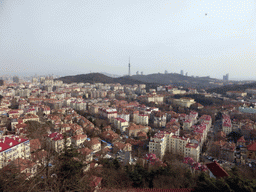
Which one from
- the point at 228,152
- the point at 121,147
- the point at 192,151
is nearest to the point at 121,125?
the point at 121,147

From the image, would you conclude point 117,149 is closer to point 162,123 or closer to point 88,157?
point 88,157

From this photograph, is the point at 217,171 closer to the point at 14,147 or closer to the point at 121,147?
the point at 121,147

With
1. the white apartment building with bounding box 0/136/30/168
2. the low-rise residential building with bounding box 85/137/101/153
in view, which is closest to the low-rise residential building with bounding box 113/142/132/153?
the low-rise residential building with bounding box 85/137/101/153

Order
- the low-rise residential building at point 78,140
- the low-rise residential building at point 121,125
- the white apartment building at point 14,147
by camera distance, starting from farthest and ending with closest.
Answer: the low-rise residential building at point 121,125
the low-rise residential building at point 78,140
the white apartment building at point 14,147

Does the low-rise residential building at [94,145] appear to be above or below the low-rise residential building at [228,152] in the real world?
above

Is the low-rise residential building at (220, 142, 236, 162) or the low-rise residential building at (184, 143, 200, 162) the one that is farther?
the low-rise residential building at (220, 142, 236, 162)

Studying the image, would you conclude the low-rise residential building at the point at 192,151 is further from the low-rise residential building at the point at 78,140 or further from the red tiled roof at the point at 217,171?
the low-rise residential building at the point at 78,140

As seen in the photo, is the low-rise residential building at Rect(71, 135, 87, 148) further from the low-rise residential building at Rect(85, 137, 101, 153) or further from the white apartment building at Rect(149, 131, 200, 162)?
the white apartment building at Rect(149, 131, 200, 162)

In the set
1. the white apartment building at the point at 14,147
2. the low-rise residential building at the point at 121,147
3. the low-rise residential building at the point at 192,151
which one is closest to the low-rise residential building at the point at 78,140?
the low-rise residential building at the point at 121,147

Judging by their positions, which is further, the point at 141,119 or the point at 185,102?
the point at 185,102

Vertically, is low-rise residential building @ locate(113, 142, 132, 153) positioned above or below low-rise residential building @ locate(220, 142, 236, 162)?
above

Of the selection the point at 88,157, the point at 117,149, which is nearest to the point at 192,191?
the point at 88,157
